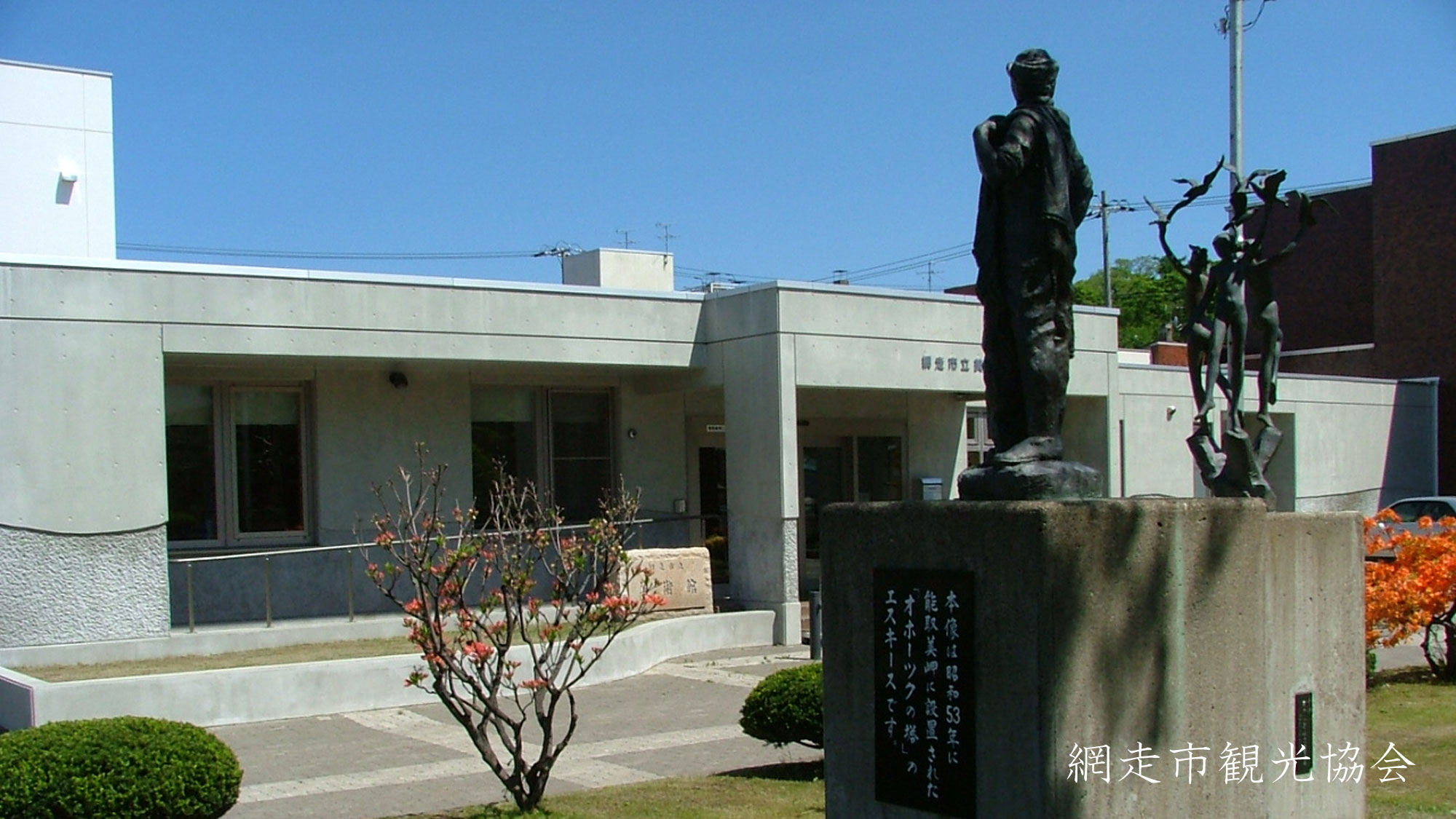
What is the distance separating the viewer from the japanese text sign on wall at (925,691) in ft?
22.5

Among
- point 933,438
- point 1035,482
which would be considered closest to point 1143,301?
point 933,438

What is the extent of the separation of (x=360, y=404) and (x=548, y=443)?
305cm

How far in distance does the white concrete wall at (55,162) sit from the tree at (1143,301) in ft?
178

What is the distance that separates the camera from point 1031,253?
24.2 feet

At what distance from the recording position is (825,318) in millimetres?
20344

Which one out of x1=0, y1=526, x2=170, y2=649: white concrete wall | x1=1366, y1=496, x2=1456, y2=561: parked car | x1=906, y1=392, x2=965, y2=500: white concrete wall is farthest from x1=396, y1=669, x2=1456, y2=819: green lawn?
x1=1366, y1=496, x2=1456, y2=561: parked car

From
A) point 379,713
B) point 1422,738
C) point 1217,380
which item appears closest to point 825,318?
point 1217,380

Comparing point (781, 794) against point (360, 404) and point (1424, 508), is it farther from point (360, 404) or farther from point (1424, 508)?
point (1424, 508)

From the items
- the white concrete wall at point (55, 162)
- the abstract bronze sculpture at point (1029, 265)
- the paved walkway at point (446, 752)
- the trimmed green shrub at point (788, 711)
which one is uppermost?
the white concrete wall at point (55, 162)

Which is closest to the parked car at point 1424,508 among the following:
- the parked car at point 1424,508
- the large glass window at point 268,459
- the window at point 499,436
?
the parked car at point 1424,508

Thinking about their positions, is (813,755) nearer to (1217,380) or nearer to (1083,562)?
(1083,562)

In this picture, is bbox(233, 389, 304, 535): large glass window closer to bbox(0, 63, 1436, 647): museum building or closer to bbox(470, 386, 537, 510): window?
bbox(0, 63, 1436, 647): museum building

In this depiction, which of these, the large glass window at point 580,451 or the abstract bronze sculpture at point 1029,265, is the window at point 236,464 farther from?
the abstract bronze sculpture at point 1029,265

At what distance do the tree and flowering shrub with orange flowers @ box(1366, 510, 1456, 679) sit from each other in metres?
57.6
